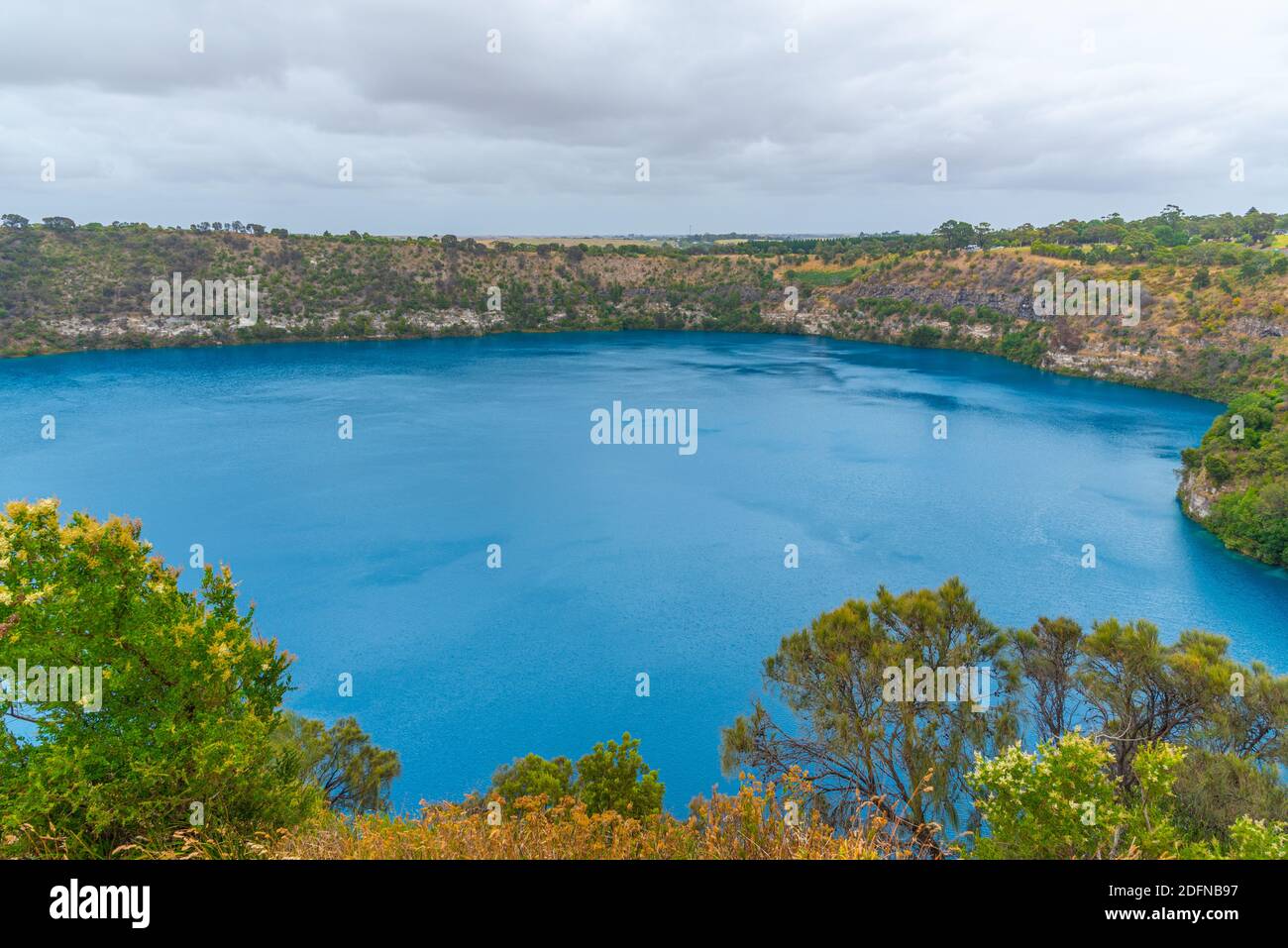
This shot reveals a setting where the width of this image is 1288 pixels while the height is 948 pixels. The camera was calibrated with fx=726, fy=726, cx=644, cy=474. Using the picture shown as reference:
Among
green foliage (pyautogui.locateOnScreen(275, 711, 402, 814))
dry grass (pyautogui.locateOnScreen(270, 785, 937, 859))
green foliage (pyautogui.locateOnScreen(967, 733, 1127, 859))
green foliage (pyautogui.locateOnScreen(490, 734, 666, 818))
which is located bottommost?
green foliage (pyautogui.locateOnScreen(275, 711, 402, 814))

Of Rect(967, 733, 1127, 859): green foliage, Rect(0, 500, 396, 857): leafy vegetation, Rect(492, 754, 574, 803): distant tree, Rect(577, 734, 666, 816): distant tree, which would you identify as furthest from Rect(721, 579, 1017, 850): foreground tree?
Rect(0, 500, 396, 857): leafy vegetation

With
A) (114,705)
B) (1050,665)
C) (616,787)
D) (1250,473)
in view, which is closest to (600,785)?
(616,787)

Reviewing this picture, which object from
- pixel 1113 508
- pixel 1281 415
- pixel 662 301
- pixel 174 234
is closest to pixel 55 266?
pixel 174 234

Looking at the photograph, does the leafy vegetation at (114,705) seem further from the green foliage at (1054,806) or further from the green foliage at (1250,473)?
the green foliage at (1250,473)

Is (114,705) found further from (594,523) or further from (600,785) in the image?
(594,523)

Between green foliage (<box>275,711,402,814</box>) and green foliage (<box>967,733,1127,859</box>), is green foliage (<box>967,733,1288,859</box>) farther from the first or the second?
green foliage (<box>275,711,402,814</box>)

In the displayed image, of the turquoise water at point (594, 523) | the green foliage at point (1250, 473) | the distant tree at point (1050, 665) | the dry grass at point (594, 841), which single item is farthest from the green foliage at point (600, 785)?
the green foliage at point (1250, 473)
